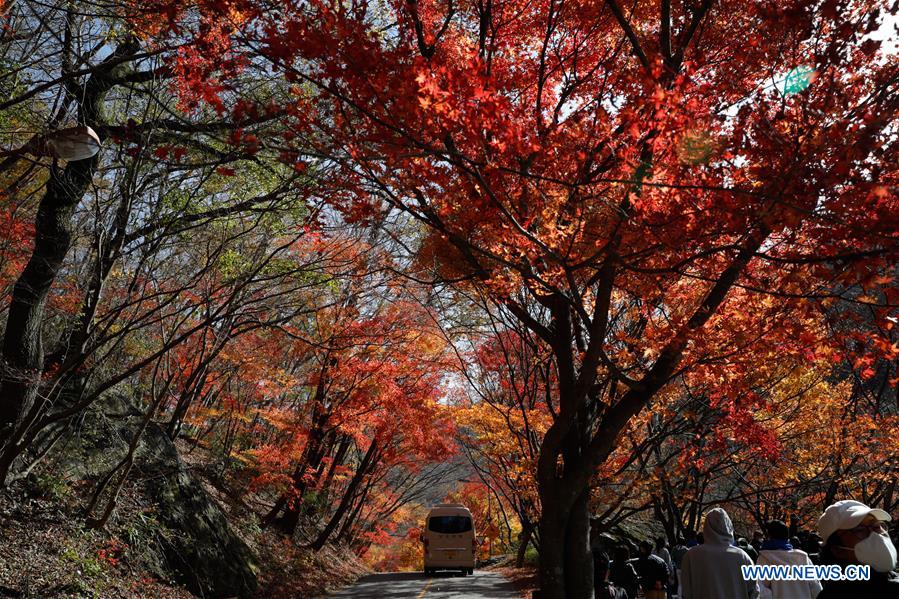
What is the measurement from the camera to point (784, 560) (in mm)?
6406

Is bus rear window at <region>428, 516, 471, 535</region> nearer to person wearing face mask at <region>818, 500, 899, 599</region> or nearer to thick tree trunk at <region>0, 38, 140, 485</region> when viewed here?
thick tree trunk at <region>0, 38, 140, 485</region>

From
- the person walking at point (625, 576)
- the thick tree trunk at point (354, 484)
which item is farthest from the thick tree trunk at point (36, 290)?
the thick tree trunk at point (354, 484)

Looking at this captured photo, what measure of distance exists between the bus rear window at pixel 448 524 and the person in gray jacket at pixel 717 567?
20.7 meters

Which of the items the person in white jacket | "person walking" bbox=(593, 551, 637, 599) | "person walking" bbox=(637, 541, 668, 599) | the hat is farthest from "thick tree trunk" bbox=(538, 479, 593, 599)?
the hat

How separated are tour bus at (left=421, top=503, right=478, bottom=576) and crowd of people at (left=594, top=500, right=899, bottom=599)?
50.8 feet

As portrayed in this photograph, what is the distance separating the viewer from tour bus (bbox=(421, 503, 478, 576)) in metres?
24.9

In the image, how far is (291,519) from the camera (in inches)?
834

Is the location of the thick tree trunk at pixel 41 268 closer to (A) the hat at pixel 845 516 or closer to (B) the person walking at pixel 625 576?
(B) the person walking at pixel 625 576

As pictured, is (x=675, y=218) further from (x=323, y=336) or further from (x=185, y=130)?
(x=323, y=336)

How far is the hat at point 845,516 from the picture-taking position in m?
3.25


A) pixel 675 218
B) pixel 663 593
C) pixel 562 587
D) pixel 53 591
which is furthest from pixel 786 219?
pixel 53 591

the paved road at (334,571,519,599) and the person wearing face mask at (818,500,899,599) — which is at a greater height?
the person wearing face mask at (818,500,899,599)

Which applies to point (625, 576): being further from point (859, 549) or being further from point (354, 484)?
point (354, 484)

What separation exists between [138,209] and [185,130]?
1404 millimetres
